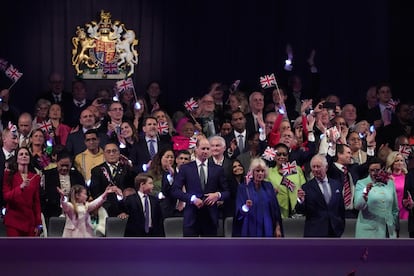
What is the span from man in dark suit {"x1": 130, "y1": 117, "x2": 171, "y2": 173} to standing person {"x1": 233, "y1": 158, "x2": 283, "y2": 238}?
137 centimetres

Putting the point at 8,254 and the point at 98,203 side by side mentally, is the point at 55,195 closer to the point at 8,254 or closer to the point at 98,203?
the point at 98,203

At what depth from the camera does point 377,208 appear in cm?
924

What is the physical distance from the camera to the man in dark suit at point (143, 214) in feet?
29.7

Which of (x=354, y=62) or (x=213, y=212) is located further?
(x=354, y=62)

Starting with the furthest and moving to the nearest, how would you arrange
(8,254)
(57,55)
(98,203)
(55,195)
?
(57,55)
(55,195)
(98,203)
(8,254)

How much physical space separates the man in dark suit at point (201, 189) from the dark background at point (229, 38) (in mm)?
4133

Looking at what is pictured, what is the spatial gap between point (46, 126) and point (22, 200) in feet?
4.83

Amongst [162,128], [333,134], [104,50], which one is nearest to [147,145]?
[162,128]

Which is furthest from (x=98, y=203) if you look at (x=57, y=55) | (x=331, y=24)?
(x=331, y=24)

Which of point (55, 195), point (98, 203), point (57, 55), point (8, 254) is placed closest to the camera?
point (8, 254)

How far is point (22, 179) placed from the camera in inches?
366

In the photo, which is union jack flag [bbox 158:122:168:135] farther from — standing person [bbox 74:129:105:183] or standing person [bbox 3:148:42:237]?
standing person [bbox 3:148:42:237]

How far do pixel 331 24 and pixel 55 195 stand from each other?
526 centimetres

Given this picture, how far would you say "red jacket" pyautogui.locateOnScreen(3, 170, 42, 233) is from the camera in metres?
9.20
